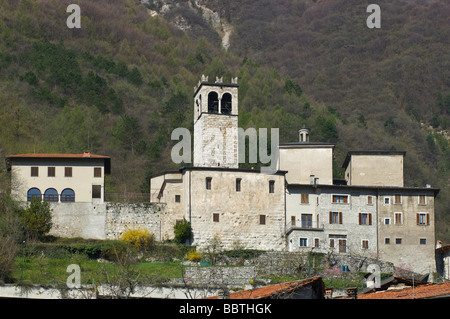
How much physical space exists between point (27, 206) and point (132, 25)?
9227cm

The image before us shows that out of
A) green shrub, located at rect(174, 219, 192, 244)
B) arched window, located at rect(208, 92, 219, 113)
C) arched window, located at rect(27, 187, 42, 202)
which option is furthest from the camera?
arched window, located at rect(208, 92, 219, 113)

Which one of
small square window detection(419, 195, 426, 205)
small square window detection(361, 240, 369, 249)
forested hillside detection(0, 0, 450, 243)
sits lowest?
small square window detection(361, 240, 369, 249)

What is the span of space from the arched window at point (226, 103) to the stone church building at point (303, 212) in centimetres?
669

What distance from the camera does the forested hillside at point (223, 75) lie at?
86.3 m

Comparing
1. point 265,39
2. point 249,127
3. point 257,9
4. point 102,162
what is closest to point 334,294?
point 102,162

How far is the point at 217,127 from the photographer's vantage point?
2509 inches

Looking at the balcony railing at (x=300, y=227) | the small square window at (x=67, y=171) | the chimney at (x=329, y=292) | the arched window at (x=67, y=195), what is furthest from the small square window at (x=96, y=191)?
the chimney at (x=329, y=292)

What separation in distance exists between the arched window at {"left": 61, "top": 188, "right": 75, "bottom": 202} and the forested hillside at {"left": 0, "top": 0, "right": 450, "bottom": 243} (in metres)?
4.74

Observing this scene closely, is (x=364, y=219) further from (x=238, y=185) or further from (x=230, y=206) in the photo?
(x=230, y=206)

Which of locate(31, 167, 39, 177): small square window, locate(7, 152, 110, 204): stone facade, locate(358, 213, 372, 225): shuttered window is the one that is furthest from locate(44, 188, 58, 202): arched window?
locate(358, 213, 372, 225): shuttered window

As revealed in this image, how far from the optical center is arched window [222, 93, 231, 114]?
6462 cm

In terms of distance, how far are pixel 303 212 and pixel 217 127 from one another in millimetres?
9657

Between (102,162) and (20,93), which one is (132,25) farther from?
(102,162)

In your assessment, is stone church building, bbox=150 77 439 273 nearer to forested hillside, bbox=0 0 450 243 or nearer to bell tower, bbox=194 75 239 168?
bell tower, bbox=194 75 239 168
